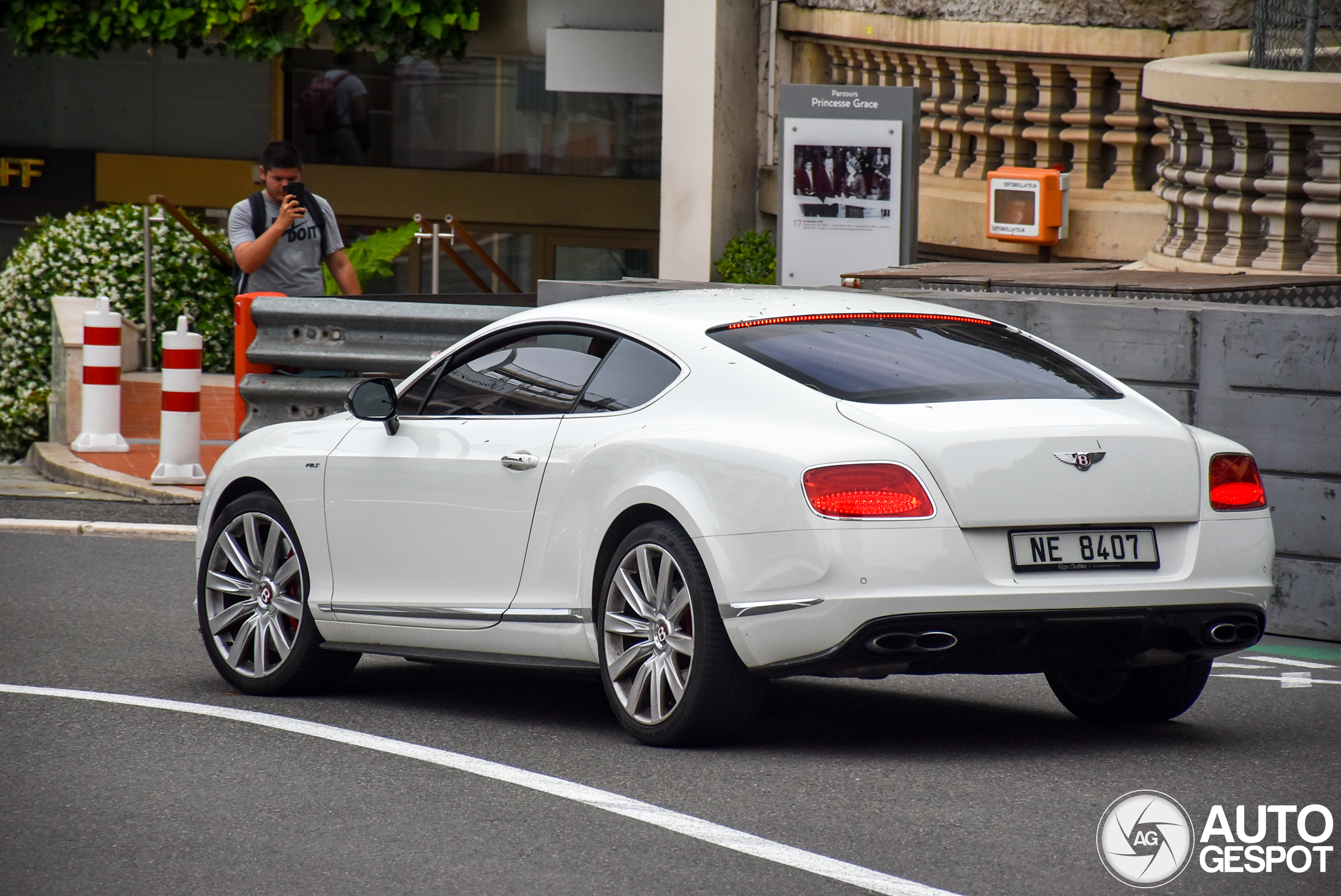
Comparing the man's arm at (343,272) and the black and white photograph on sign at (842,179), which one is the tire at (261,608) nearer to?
the man's arm at (343,272)

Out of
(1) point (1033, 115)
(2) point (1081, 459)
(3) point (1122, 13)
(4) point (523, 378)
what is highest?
(3) point (1122, 13)

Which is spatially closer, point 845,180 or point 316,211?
point 316,211

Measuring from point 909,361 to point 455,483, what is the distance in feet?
5.06

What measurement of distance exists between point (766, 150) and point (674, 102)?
0.87 m

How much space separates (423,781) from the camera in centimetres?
592

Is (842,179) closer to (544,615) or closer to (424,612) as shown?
(424,612)

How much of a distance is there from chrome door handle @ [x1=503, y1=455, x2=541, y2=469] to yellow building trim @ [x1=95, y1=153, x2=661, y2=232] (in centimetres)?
1692

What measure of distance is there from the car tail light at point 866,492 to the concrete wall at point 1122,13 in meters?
8.43

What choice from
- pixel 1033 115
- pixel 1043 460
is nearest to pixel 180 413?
pixel 1033 115

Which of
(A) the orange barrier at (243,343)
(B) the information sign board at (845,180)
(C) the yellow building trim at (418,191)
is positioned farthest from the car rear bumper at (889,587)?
(C) the yellow building trim at (418,191)

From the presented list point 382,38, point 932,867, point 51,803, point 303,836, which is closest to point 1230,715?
point 932,867

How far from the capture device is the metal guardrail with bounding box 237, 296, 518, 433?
11.8 metres

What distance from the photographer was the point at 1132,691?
6762 mm

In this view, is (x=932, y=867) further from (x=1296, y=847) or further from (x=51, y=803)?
(x=51, y=803)
